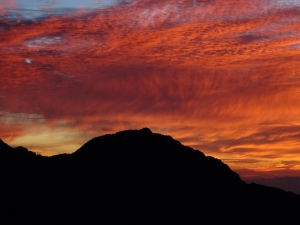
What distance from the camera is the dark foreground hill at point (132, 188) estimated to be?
8950 centimetres

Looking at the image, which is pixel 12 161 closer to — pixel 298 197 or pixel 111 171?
pixel 111 171

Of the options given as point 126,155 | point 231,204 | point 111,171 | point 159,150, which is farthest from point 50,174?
point 231,204

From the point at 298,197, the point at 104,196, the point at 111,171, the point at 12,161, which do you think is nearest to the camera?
the point at 12,161

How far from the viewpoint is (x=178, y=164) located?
129 metres

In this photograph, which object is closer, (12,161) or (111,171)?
(12,161)

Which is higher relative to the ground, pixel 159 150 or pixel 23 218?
pixel 159 150

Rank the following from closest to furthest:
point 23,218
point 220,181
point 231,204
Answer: point 23,218 → point 231,204 → point 220,181

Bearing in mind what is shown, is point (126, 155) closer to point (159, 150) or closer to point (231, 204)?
point (159, 150)

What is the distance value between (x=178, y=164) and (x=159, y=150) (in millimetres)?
6021

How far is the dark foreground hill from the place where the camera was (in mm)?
89500

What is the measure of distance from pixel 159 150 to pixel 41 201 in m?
46.6

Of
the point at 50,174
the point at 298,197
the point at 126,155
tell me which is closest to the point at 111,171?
the point at 126,155

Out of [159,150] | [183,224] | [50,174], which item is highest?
[159,150]

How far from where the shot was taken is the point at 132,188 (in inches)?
4429
